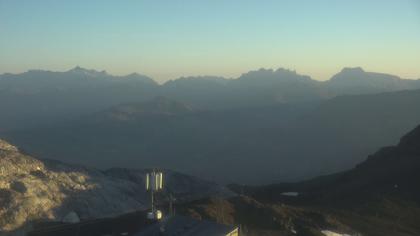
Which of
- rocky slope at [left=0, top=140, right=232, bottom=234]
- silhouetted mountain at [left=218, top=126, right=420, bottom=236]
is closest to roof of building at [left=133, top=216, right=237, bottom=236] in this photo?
silhouetted mountain at [left=218, top=126, right=420, bottom=236]

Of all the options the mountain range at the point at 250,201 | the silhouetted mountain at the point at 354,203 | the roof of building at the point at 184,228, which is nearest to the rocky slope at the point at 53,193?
the mountain range at the point at 250,201

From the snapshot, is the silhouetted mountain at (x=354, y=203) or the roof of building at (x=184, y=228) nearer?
the roof of building at (x=184, y=228)

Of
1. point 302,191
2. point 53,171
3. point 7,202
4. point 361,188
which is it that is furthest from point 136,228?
point 302,191

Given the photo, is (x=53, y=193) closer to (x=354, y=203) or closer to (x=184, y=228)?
(x=354, y=203)

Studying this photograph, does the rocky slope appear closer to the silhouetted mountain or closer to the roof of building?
the silhouetted mountain

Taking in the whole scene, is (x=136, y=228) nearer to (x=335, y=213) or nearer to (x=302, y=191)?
(x=335, y=213)

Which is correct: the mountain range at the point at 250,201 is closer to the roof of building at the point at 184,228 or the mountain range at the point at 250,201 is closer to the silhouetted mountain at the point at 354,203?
the silhouetted mountain at the point at 354,203

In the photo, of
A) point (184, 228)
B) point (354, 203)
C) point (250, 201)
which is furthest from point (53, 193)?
point (184, 228)

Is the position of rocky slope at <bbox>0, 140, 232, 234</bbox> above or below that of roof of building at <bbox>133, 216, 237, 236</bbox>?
below
